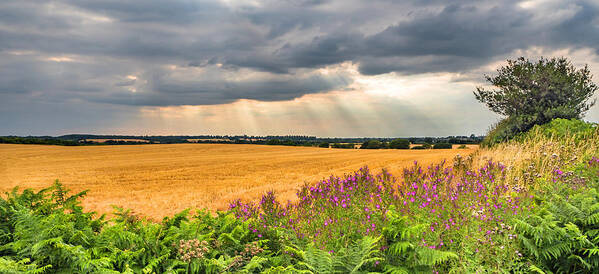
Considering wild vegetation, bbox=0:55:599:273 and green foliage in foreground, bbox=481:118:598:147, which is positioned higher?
green foliage in foreground, bbox=481:118:598:147

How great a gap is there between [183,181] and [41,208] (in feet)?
49.6

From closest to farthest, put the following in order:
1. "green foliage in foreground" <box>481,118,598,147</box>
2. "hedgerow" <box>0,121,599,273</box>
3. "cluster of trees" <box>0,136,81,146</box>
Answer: "hedgerow" <box>0,121,599,273</box> < "green foliage in foreground" <box>481,118,598,147</box> < "cluster of trees" <box>0,136,81,146</box>

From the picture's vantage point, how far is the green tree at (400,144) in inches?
2144

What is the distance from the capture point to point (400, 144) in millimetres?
55281

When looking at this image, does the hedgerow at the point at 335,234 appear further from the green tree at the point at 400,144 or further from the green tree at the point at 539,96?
the green tree at the point at 400,144

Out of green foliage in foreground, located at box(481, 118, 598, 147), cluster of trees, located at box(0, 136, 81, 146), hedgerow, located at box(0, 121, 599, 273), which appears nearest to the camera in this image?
hedgerow, located at box(0, 121, 599, 273)

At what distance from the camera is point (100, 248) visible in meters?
3.97

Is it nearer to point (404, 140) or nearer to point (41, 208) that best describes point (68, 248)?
point (41, 208)

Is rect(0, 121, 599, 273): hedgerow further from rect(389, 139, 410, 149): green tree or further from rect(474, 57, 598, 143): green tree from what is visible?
rect(389, 139, 410, 149): green tree

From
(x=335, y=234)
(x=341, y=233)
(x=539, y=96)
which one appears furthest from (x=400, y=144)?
(x=335, y=234)

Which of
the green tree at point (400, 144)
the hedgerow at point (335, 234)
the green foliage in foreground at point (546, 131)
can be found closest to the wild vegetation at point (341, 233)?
the hedgerow at point (335, 234)

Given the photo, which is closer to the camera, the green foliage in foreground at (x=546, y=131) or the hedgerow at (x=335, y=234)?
the hedgerow at (x=335, y=234)

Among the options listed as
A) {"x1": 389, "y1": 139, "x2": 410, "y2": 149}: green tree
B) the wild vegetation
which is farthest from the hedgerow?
{"x1": 389, "y1": 139, "x2": 410, "y2": 149}: green tree

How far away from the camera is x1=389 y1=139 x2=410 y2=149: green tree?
179ft
